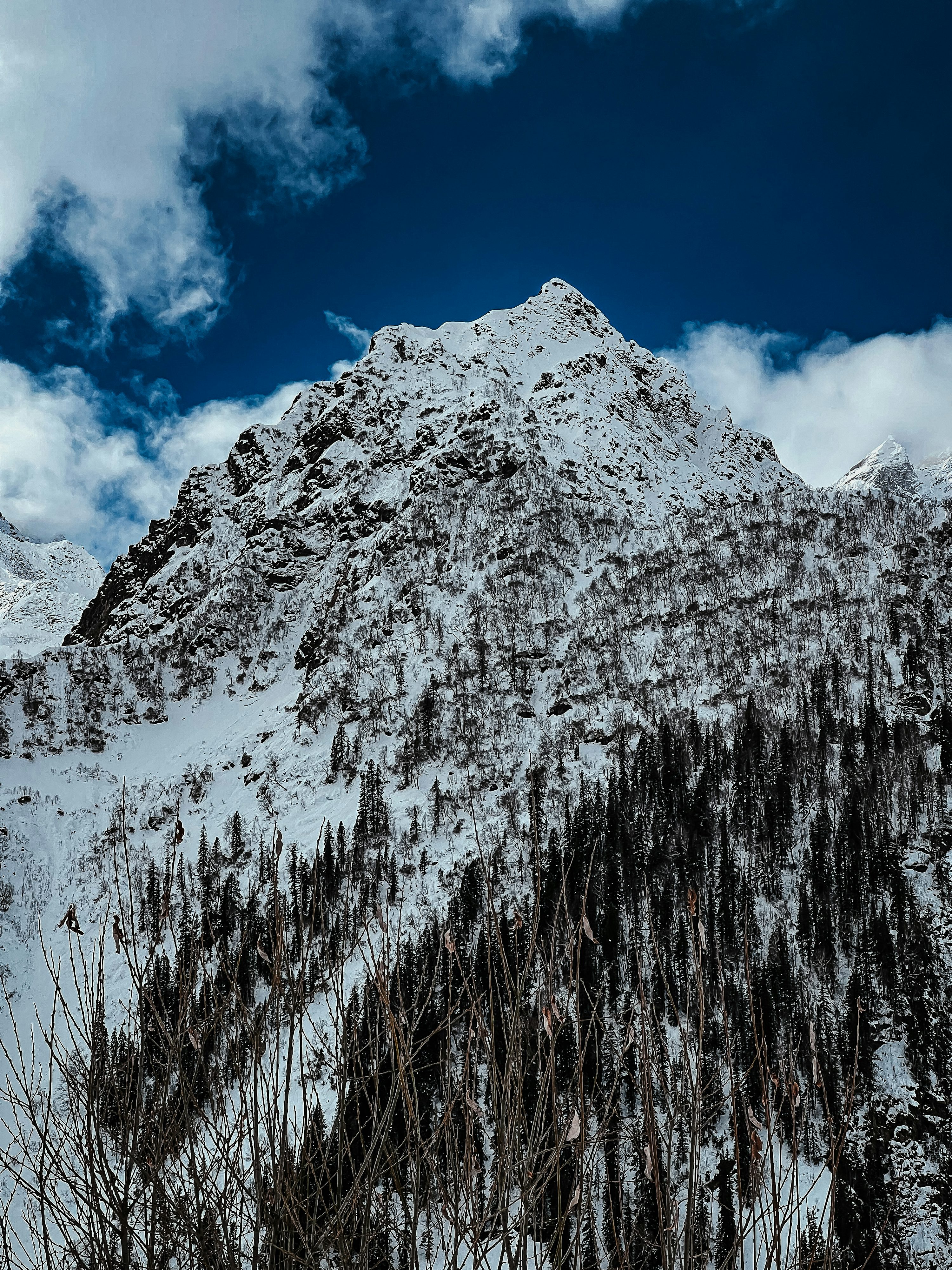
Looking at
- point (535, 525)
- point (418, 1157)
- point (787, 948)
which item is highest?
point (535, 525)

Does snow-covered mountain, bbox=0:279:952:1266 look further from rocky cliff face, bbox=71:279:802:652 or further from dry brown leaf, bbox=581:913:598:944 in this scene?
rocky cliff face, bbox=71:279:802:652

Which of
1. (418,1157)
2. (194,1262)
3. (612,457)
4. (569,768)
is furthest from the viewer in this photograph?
(612,457)

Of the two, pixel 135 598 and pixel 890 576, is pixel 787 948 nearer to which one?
pixel 890 576

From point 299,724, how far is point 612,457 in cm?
9474

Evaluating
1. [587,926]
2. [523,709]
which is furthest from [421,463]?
[587,926]

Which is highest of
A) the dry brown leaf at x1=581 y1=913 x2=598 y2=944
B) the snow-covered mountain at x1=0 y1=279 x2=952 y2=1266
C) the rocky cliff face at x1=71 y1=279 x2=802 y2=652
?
the rocky cliff face at x1=71 y1=279 x2=802 y2=652

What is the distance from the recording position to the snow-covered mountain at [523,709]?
183ft

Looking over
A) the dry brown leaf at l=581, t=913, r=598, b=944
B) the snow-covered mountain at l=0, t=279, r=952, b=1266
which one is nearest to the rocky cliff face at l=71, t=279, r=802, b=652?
the snow-covered mountain at l=0, t=279, r=952, b=1266

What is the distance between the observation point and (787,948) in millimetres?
56844

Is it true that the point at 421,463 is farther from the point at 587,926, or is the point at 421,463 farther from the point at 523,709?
the point at 587,926

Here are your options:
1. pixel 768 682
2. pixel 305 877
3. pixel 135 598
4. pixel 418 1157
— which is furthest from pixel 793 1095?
pixel 135 598

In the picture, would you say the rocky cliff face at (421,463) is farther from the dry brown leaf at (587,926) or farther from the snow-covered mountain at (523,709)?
the dry brown leaf at (587,926)

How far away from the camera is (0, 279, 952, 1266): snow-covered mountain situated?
5581 centimetres

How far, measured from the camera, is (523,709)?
9212 centimetres
